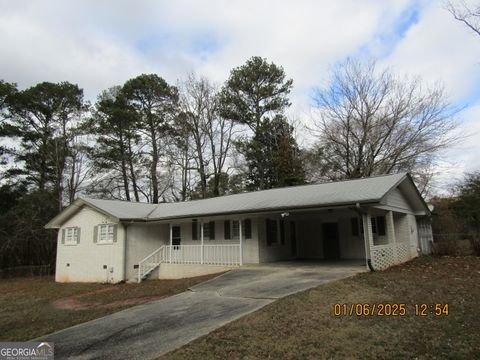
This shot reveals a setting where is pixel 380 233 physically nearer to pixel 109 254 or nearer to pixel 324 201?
pixel 324 201

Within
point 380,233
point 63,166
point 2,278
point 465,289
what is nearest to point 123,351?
point 465,289

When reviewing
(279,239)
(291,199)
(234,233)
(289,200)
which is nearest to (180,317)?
(289,200)

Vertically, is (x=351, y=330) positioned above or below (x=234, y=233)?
below

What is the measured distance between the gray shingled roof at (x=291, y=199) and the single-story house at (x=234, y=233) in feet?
0.19

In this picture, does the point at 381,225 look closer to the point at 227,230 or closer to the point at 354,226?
the point at 354,226

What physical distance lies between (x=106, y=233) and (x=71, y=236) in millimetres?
3114

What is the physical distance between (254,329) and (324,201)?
7.18m

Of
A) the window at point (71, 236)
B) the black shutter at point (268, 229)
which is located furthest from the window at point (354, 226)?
the window at point (71, 236)

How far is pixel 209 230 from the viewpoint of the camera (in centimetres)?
1842

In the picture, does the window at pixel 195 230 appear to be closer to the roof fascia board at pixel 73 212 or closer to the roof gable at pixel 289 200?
the roof gable at pixel 289 200

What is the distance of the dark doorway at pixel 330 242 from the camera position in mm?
17516

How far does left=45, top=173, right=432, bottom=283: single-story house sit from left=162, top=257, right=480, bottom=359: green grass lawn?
5.06 metres

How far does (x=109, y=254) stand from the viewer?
18562 mm

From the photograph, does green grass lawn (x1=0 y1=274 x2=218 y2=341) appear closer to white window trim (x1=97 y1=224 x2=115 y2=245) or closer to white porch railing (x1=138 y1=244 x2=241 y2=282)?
white porch railing (x1=138 y1=244 x2=241 y2=282)
